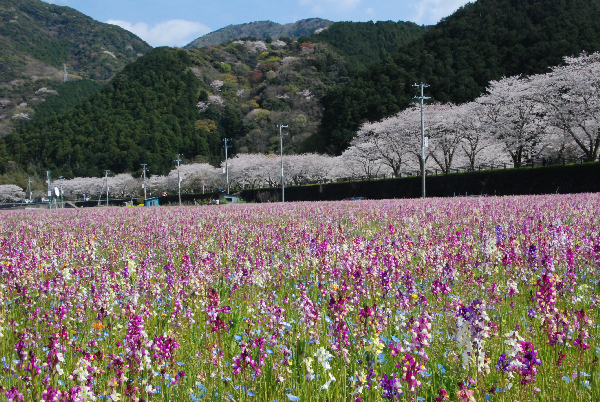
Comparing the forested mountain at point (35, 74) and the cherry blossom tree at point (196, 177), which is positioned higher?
the forested mountain at point (35, 74)

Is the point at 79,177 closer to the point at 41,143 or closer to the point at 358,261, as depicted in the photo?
the point at 41,143

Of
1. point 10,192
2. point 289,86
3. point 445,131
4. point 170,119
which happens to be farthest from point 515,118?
point 10,192

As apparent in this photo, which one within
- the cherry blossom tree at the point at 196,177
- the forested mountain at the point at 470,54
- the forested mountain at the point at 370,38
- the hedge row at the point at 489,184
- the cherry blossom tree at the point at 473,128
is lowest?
the hedge row at the point at 489,184

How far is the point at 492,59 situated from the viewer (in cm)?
6569

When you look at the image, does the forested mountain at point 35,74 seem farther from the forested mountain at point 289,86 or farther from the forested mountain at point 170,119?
the forested mountain at point 170,119

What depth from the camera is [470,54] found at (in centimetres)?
6912

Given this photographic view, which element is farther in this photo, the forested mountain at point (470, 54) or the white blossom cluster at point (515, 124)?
the forested mountain at point (470, 54)

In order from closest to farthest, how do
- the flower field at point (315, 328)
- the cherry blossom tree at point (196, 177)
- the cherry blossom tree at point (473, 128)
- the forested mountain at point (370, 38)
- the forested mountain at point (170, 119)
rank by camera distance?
the flower field at point (315, 328) → the cherry blossom tree at point (473, 128) → the cherry blossom tree at point (196, 177) → the forested mountain at point (170, 119) → the forested mountain at point (370, 38)

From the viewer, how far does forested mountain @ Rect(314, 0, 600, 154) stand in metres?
57.8

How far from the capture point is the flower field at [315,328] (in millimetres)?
2059

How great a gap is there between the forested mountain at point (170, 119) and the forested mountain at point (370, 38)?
7.11 m

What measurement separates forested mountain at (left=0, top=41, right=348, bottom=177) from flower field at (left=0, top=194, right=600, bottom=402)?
91102 millimetres

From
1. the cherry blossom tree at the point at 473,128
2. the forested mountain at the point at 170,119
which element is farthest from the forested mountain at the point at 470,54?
the forested mountain at the point at 170,119

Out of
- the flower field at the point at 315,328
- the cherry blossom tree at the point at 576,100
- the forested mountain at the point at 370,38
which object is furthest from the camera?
the forested mountain at the point at 370,38
